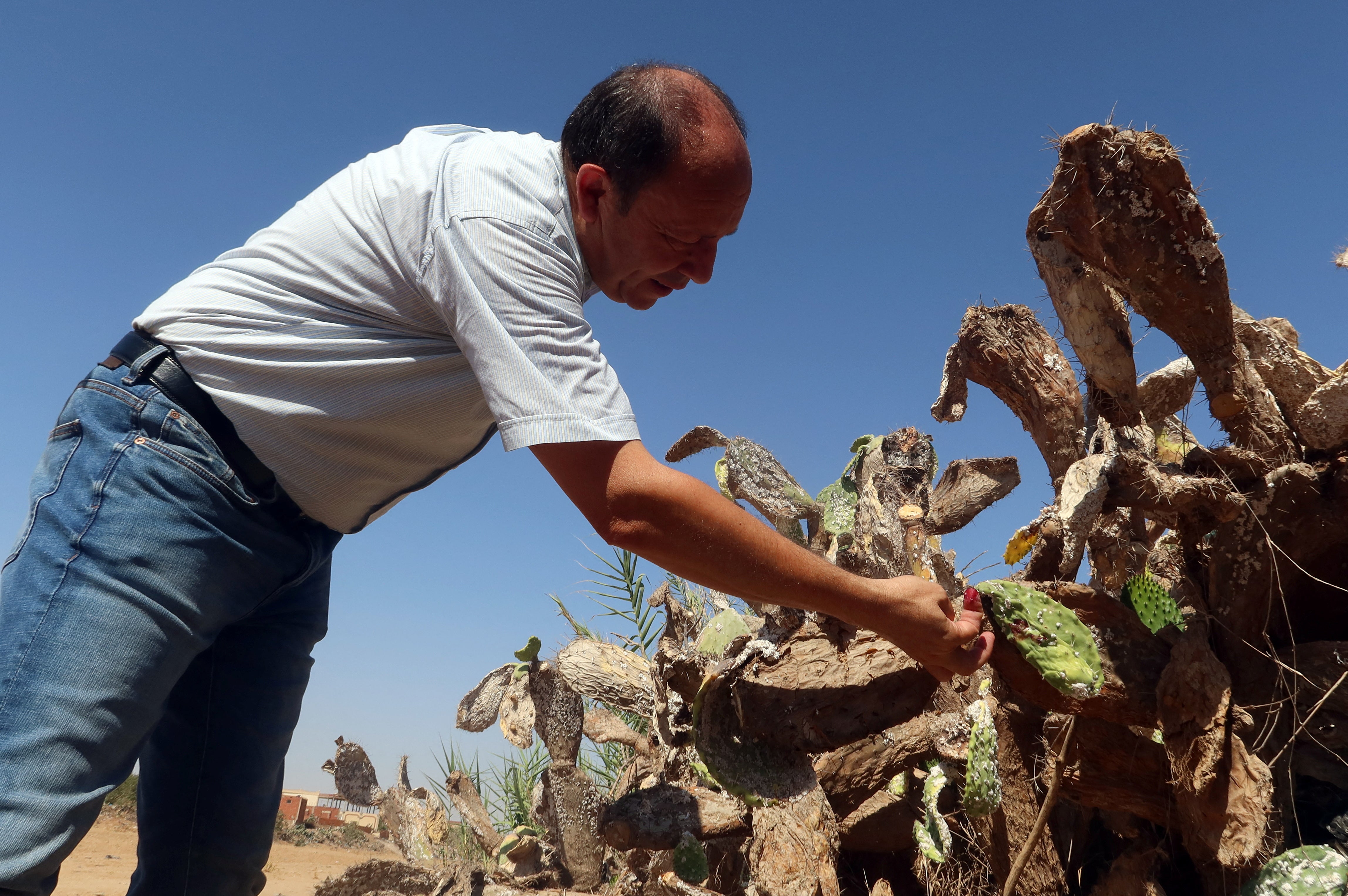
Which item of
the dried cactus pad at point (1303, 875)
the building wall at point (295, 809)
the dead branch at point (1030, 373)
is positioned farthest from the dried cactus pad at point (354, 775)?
the building wall at point (295, 809)

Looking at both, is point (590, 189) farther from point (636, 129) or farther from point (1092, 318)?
point (1092, 318)

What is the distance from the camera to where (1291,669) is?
2.33 metres

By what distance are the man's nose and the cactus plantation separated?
1.14 metres

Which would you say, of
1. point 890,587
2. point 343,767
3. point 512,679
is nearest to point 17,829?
point 890,587

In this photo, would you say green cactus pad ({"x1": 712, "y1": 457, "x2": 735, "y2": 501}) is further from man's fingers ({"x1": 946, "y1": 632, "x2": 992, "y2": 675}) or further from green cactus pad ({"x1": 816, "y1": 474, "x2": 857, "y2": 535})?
man's fingers ({"x1": 946, "y1": 632, "x2": 992, "y2": 675})

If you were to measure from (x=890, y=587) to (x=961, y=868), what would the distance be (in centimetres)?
174

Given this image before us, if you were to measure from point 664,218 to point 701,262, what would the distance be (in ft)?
0.45

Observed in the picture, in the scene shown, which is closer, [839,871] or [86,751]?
[86,751]

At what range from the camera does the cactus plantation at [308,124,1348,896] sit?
91.7 inches

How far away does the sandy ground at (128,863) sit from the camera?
21.7 ft

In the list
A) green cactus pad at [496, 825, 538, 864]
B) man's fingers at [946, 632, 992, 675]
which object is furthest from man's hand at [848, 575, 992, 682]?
green cactus pad at [496, 825, 538, 864]

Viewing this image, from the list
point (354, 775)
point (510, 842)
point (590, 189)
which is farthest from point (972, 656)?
point (354, 775)

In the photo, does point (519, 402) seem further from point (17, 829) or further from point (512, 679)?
point (512, 679)

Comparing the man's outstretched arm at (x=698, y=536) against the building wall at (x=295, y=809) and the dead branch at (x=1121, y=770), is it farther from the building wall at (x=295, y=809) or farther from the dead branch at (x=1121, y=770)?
the building wall at (x=295, y=809)
